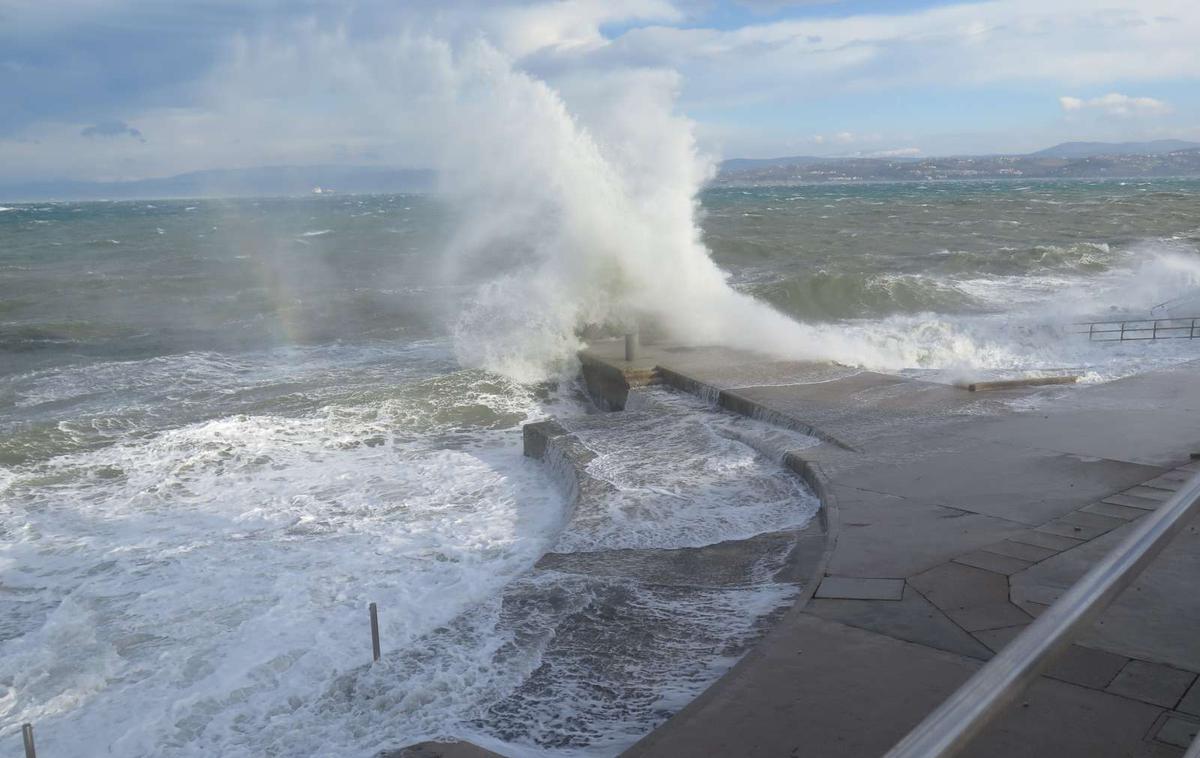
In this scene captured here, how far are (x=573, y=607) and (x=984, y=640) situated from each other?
268 cm

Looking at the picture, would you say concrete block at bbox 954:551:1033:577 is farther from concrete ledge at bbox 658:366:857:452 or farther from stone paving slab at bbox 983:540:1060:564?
concrete ledge at bbox 658:366:857:452

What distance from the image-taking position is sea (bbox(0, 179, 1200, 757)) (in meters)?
5.67

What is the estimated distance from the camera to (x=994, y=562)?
6410 millimetres

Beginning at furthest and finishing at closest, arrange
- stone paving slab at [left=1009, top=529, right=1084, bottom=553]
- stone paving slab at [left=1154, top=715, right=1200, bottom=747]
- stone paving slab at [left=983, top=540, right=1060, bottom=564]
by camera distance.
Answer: stone paving slab at [left=1009, top=529, right=1084, bottom=553] < stone paving slab at [left=983, top=540, right=1060, bottom=564] < stone paving slab at [left=1154, top=715, right=1200, bottom=747]

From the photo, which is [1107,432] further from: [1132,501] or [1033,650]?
[1033,650]

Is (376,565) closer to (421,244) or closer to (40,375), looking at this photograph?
(40,375)

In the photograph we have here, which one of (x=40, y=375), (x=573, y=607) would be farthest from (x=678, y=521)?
(x=40, y=375)

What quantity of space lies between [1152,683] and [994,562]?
1.85 m

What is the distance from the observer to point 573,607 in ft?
21.8

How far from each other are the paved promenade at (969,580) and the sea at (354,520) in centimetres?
60

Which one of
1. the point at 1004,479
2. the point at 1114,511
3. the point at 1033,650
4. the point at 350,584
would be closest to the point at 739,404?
the point at 1004,479

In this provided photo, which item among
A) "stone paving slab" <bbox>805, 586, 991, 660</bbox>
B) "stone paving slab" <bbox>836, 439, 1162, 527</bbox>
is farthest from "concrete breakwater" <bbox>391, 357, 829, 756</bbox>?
"stone paving slab" <bbox>836, 439, 1162, 527</bbox>

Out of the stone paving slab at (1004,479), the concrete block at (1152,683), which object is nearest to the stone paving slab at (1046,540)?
the stone paving slab at (1004,479)

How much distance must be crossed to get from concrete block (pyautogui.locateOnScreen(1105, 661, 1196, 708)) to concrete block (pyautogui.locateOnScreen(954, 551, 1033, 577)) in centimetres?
148
